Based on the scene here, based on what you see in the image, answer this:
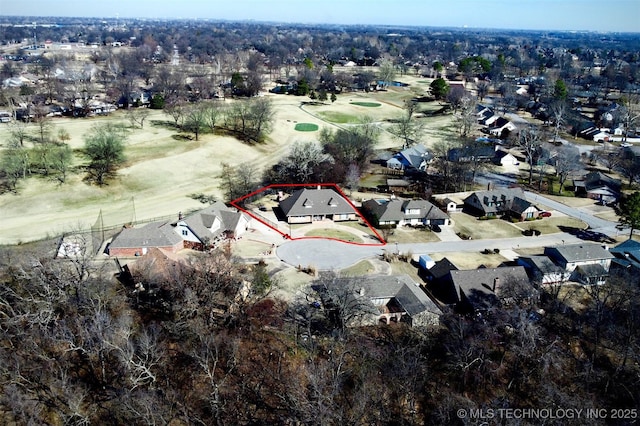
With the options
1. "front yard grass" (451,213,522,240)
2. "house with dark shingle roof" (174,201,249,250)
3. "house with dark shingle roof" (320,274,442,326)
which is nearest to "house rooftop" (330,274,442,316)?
"house with dark shingle roof" (320,274,442,326)

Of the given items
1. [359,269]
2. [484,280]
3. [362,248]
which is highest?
[484,280]

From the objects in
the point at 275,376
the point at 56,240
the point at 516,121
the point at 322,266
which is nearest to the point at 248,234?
the point at 322,266

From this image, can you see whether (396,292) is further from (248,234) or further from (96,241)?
(96,241)

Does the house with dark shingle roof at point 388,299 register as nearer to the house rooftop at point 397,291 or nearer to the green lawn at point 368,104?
the house rooftop at point 397,291

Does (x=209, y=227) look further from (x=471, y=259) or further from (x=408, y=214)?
(x=471, y=259)

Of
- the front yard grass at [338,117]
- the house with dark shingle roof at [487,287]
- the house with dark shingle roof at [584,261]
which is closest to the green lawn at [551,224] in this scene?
the house with dark shingle roof at [584,261]

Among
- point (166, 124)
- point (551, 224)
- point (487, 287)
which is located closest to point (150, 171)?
point (166, 124)

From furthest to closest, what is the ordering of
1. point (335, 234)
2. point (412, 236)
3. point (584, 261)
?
point (412, 236) → point (335, 234) → point (584, 261)
